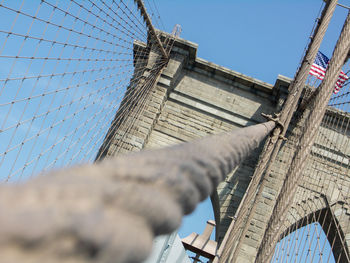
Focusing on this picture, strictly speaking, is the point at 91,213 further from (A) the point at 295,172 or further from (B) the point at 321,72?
(B) the point at 321,72

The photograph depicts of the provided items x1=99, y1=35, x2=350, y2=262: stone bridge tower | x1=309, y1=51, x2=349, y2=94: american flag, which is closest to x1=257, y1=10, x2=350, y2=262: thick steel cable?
x1=99, y1=35, x2=350, y2=262: stone bridge tower

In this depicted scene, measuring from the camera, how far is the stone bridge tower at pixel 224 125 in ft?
28.5

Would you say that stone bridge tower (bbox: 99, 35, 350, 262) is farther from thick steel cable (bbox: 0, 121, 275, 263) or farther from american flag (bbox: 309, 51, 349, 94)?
thick steel cable (bbox: 0, 121, 275, 263)

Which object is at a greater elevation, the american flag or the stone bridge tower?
the american flag

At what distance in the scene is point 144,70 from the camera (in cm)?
903

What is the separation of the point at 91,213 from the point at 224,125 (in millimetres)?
9045

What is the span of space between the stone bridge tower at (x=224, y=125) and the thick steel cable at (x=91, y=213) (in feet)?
26.5

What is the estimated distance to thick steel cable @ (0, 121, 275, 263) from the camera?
254mm

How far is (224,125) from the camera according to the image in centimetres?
927

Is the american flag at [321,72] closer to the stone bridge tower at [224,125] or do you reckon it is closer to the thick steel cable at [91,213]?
the stone bridge tower at [224,125]

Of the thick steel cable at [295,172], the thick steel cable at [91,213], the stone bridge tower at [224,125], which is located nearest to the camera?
the thick steel cable at [91,213]

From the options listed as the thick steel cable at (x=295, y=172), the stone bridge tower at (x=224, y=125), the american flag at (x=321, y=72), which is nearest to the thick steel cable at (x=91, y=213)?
the thick steel cable at (x=295, y=172)

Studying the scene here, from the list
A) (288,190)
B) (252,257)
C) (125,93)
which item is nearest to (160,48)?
(125,93)

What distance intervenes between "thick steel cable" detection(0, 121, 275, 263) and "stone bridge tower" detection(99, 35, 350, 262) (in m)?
Answer: 8.09
